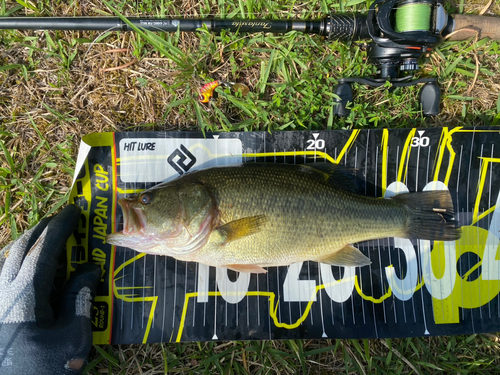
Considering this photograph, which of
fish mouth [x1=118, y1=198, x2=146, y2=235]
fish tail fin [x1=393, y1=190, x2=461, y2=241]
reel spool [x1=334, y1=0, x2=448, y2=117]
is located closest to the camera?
fish mouth [x1=118, y1=198, x2=146, y2=235]

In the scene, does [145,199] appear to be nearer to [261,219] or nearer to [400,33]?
[261,219]

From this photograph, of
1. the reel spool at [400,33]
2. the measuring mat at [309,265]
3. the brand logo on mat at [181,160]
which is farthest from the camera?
the brand logo on mat at [181,160]

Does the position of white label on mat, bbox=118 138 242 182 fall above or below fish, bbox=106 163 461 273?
above

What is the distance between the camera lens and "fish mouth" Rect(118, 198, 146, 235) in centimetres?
230

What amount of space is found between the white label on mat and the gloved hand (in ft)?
2.20

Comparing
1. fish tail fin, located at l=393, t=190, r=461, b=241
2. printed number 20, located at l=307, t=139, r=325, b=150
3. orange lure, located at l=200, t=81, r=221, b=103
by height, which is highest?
orange lure, located at l=200, t=81, r=221, b=103

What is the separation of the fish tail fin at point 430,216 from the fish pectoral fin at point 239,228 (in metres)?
1.34

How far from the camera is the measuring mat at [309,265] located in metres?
2.76

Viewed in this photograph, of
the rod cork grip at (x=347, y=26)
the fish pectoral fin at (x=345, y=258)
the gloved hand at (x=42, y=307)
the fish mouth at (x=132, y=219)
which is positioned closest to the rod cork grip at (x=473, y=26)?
the rod cork grip at (x=347, y=26)

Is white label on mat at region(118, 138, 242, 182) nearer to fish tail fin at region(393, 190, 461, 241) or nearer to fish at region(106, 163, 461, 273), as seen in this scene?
fish at region(106, 163, 461, 273)

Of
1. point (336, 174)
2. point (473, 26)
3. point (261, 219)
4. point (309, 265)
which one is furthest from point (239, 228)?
point (473, 26)

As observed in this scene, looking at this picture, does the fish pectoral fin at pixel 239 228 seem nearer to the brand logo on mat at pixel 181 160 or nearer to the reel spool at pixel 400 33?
the brand logo on mat at pixel 181 160

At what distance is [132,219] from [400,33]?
2683 mm

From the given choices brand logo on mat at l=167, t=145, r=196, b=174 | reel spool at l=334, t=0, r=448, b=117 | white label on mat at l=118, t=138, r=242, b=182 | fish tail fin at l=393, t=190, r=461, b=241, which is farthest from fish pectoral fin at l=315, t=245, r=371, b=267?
reel spool at l=334, t=0, r=448, b=117
